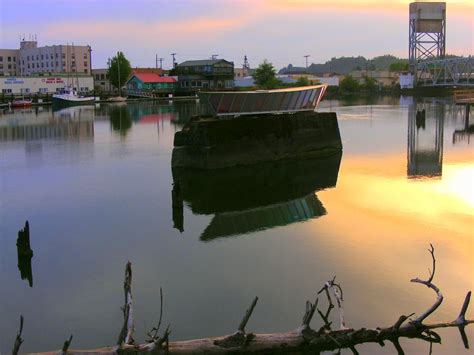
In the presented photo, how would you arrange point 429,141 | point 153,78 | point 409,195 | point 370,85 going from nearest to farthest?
point 409,195
point 429,141
point 153,78
point 370,85

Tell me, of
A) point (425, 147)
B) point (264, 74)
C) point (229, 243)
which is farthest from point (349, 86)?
point (229, 243)

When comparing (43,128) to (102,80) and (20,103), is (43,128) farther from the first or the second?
(102,80)

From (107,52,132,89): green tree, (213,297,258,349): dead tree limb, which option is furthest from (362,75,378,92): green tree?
(213,297,258,349): dead tree limb

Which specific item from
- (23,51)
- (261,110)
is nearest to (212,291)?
(261,110)

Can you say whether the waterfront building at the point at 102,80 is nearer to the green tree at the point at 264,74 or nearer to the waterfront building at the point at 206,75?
the waterfront building at the point at 206,75

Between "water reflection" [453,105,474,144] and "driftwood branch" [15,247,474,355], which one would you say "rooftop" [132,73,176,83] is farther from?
"driftwood branch" [15,247,474,355]

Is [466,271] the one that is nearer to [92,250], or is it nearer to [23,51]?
[92,250]

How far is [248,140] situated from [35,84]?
81.1 meters

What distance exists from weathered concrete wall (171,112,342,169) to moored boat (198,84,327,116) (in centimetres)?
72

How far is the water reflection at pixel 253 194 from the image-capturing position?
16.7 metres

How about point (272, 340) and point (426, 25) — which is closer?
point (272, 340)

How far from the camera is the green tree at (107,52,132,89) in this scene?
363 feet

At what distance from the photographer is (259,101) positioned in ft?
87.2

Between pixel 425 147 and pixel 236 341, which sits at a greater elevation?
pixel 425 147
